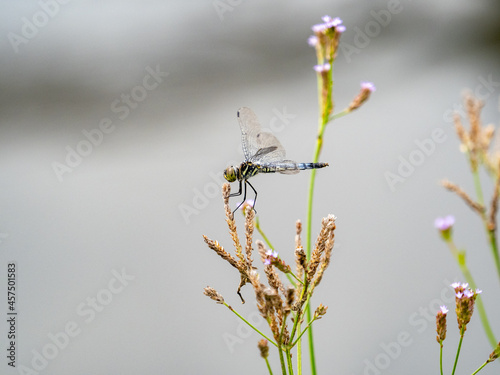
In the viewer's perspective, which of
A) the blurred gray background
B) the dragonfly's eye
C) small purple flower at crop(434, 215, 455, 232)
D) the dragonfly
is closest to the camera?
small purple flower at crop(434, 215, 455, 232)

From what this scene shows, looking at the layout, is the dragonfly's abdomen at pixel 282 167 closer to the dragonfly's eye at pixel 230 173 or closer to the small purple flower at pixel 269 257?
the dragonfly's eye at pixel 230 173

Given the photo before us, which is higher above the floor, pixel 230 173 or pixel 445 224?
pixel 230 173

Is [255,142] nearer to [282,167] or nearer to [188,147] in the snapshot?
[282,167]

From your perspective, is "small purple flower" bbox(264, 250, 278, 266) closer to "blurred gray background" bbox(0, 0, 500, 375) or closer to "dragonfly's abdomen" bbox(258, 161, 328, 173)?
"dragonfly's abdomen" bbox(258, 161, 328, 173)

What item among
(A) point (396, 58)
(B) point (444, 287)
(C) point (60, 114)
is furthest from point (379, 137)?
(C) point (60, 114)

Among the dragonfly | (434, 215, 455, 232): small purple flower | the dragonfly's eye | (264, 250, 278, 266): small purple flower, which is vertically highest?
the dragonfly

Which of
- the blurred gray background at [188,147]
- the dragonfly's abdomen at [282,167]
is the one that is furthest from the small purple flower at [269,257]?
the blurred gray background at [188,147]

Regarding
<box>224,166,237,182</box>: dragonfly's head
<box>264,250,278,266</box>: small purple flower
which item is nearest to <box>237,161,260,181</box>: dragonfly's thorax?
<box>224,166,237,182</box>: dragonfly's head

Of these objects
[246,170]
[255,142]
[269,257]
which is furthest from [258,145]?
[269,257]
